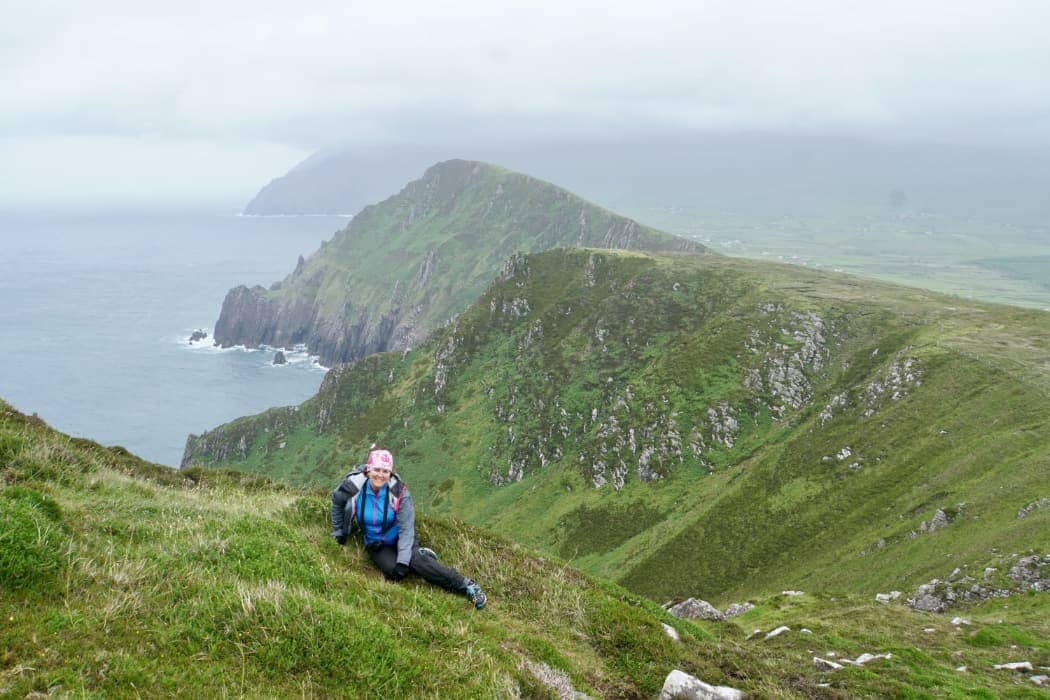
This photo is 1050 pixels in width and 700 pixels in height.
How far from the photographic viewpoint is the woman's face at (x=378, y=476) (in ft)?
43.8

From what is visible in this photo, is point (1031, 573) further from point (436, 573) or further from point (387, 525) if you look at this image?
point (387, 525)

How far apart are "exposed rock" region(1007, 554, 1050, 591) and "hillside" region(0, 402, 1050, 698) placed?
66.4 feet

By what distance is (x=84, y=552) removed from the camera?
32.6 ft

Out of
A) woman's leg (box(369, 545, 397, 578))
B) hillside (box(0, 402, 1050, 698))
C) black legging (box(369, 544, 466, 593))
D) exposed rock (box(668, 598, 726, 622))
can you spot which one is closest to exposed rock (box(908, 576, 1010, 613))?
exposed rock (box(668, 598, 726, 622))

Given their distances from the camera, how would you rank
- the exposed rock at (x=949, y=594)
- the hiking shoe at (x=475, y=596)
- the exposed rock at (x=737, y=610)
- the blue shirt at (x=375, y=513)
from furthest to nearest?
the exposed rock at (x=737, y=610) < the exposed rock at (x=949, y=594) < the blue shirt at (x=375, y=513) < the hiking shoe at (x=475, y=596)

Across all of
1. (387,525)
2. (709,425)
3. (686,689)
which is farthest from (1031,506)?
(709,425)

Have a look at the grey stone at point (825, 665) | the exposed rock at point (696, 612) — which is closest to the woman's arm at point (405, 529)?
the grey stone at point (825, 665)

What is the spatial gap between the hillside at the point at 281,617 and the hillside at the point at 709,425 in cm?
3796

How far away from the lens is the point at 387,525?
1366 cm

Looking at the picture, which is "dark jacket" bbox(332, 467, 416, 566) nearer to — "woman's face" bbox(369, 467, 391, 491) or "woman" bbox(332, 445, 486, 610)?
"woman" bbox(332, 445, 486, 610)

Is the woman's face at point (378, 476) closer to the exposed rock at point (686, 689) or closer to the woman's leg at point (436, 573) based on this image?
the woman's leg at point (436, 573)

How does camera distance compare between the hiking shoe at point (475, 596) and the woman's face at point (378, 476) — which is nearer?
the hiking shoe at point (475, 596)

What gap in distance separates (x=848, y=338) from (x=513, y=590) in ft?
390

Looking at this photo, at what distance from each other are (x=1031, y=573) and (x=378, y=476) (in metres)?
43.1
